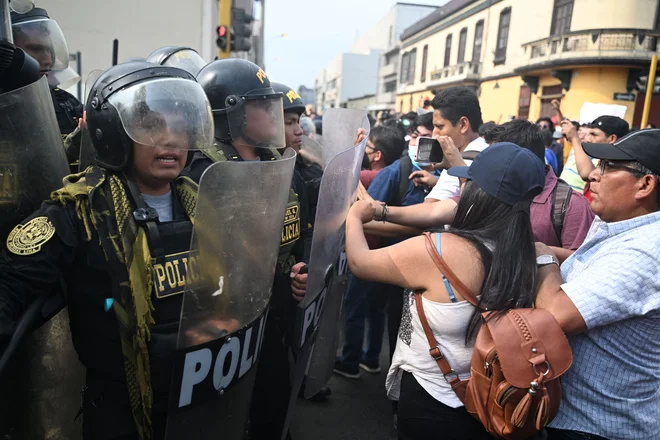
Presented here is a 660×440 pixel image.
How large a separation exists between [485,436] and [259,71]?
6.12 ft

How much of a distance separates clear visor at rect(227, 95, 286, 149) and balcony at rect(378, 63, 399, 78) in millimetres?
39774

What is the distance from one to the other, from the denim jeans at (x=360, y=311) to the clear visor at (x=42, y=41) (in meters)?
2.31

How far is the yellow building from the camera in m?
16.2

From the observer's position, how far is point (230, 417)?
1502mm

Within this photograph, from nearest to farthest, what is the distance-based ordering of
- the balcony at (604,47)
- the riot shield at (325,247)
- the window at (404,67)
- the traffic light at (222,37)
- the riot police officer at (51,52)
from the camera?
the riot shield at (325,247), the riot police officer at (51,52), the traffic light at (222,37), the balcony at (604,47), the window at (404,67)

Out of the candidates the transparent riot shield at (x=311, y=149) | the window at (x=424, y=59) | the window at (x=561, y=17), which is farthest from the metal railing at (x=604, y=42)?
the transparent riot shield at (x=311, y=149)

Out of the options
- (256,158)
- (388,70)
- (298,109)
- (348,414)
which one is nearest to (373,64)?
(388,70)

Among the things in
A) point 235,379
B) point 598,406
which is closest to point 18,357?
point 235,379

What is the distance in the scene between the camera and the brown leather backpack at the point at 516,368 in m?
1.43

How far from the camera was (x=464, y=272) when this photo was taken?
1562mm

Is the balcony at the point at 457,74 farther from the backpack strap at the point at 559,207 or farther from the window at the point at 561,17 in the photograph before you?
the backpack strap at the point at 559,207

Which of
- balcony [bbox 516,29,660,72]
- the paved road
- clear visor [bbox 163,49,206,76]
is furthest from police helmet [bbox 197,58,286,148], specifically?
balcony [bbox 516,29,660,72]

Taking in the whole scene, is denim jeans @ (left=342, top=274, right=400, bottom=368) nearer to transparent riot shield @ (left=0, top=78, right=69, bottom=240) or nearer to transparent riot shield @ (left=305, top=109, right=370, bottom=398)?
transparent riot shield @ (left=305, top=109, right=370, bottom=398)

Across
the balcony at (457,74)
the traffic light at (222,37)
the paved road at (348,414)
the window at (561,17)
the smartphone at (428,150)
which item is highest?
the window at (561,17)
